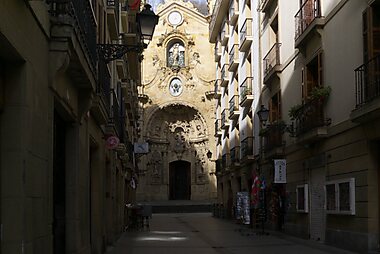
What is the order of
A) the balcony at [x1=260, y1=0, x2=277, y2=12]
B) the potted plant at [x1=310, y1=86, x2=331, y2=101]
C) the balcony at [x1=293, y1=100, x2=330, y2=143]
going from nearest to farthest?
the potted plant at [x1=310, y1=86, x2=331, y2=101] → the balcony at [x1=293, y1=100, x2=330, y2=143] → the balcony at [x1=260, y1=0, x2=277, y2=12]

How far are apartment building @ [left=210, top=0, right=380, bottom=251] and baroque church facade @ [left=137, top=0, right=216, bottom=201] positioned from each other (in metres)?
28.4

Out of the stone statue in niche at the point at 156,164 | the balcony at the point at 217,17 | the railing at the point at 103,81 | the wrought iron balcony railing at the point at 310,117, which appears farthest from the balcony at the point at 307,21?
the stone statue in niche at the point at 156,164

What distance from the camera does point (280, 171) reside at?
23453mm

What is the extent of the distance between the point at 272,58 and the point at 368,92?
12.7 metres

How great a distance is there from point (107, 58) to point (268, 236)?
12650mm

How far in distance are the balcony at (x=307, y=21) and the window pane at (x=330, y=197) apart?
4.68 meters

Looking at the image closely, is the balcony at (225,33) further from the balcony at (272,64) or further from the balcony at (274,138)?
the balcony at (274,138)

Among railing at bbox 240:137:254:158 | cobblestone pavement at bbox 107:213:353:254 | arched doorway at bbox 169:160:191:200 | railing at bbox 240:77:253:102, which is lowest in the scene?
cobblestone pavement at bbox 107:213:353:254

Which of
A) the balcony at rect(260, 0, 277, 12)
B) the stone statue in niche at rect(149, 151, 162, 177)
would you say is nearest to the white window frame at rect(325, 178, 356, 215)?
the balcony at rect(260, 0, 277, 12)

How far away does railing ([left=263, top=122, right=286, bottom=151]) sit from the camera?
24.2m

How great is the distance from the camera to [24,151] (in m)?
6.98

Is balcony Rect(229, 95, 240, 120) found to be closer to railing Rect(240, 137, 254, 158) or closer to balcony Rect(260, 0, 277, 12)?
railing Rect(240, 137, 254, 158)

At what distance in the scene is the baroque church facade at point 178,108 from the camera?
200 feet

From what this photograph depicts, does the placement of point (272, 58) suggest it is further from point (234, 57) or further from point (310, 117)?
point (234, 57)
